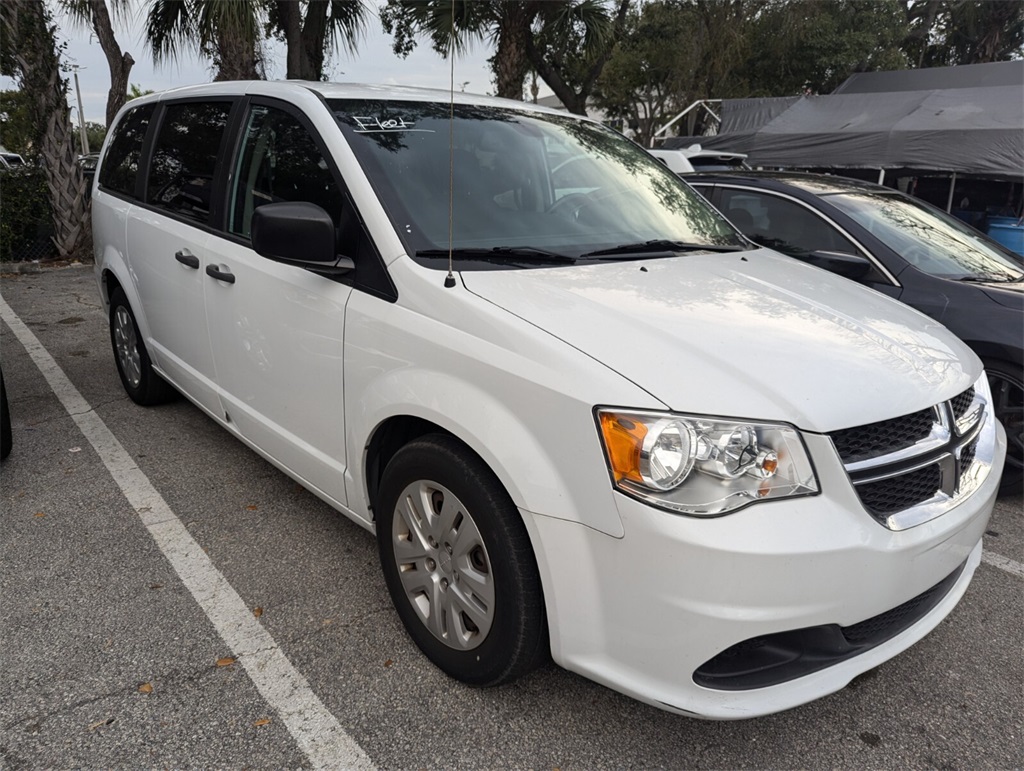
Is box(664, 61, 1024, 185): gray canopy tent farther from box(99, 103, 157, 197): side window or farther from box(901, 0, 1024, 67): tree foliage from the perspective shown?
box(901, 0, 1024, 67): tree foliage

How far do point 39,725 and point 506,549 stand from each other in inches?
56.3

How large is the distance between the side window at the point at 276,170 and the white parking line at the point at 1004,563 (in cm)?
307

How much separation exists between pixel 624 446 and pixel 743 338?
21.9 inches

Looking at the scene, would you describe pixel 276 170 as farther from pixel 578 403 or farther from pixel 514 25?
pixel 514 25

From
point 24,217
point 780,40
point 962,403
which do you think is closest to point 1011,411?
point 962,403

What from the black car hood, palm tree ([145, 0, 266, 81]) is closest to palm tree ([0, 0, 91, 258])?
palm tree ([145, 0, 266, 81])

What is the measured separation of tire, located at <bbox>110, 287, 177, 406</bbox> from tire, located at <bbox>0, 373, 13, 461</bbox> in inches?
29.7

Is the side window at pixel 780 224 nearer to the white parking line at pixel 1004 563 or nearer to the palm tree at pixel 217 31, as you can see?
the white parking line at pixel 1004 563

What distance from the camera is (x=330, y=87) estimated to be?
3.05 meters

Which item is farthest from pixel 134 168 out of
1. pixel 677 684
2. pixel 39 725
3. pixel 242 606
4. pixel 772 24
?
pixel 772 24

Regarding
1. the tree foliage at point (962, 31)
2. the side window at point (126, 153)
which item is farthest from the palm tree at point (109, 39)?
the tree foliage at point (962, 31)

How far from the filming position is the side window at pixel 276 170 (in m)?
2.69

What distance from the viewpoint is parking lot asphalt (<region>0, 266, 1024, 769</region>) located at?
2092 mm

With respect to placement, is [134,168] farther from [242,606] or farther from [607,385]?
[607,385]
